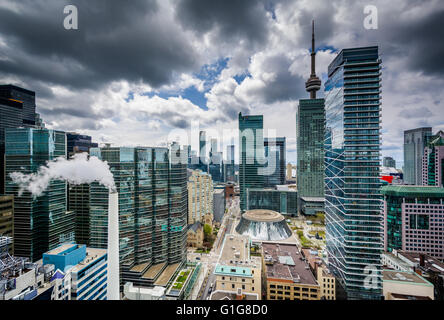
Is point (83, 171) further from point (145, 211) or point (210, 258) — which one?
point (210, 258)

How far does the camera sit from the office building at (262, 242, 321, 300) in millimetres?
10141

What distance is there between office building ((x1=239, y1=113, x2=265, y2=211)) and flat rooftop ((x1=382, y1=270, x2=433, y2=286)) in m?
23.1

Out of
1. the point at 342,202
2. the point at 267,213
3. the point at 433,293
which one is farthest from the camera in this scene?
the point at 267,213

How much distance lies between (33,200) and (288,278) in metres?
18.8

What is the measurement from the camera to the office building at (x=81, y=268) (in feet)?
29.4

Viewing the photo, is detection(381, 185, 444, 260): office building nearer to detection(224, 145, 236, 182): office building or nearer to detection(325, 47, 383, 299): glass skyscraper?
detection(325, 47, 383, 299): glass skyscraper

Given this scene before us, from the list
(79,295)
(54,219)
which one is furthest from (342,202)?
(54,219)

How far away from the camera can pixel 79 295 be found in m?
9.05

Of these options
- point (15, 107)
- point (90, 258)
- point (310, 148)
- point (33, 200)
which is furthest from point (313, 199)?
point (15, 107)

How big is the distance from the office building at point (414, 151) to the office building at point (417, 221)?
5385mm

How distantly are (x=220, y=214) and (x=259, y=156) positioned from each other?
13643 mm

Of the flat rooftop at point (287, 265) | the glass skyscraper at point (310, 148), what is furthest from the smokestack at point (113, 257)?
the glass skyscraper at point (310, 148)

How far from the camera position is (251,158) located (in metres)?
34.1
